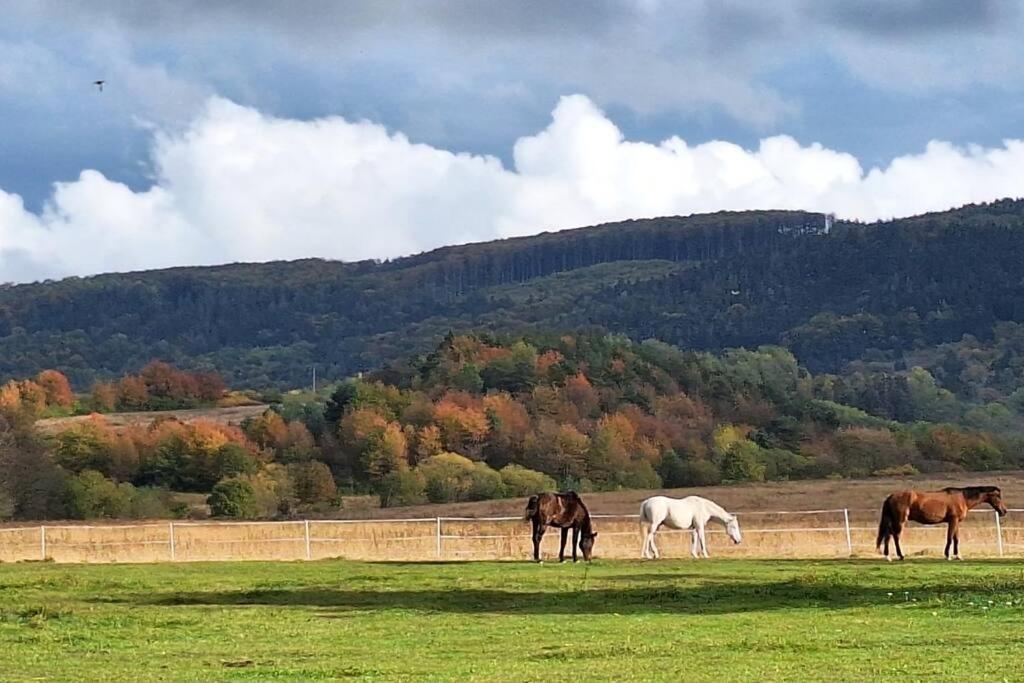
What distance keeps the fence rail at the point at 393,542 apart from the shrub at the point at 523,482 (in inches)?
1113

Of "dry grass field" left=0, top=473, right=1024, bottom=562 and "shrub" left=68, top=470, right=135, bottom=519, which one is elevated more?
"shrub" left=68, top=470, right=135, bottom=519

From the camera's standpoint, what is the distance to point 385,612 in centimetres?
2472

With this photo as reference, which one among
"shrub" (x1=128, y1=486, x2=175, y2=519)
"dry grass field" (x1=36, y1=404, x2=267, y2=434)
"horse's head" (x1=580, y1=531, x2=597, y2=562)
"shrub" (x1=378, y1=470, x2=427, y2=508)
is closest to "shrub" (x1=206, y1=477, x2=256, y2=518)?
"shrub" (x1=128, y1=486, x2=175, y2=519)

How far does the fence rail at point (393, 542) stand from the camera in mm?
42469

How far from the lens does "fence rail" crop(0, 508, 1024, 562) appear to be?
4247 cm

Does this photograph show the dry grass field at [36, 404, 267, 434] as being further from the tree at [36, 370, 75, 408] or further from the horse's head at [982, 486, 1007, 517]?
the horse's head at [982, 486, 1007, 517]

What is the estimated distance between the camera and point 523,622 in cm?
2289

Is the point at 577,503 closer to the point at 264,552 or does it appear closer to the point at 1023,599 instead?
the point at 264,552

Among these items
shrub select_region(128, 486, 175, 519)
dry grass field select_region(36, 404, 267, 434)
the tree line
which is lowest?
shrub select_region(128, 486, 175, 519)

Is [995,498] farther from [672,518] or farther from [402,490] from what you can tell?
[402,490]

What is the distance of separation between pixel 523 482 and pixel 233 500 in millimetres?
17901

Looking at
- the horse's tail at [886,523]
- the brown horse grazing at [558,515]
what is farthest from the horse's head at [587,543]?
the horse's tail at [886,523]

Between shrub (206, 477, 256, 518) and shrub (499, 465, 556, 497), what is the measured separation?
13714mm

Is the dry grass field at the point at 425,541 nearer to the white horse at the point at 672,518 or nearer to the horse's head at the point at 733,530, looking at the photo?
the horse's head at the point at 733,530
